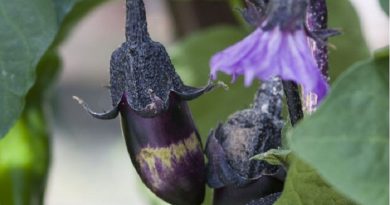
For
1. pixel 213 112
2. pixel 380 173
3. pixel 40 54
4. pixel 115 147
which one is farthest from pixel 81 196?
pixel 380 173

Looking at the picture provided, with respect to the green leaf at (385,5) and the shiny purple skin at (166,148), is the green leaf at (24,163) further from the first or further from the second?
the green leaf at (385,5)

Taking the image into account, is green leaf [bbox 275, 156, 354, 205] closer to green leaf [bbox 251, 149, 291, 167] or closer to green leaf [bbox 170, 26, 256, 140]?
green leaf [bbox 251, 149, 291, 167]

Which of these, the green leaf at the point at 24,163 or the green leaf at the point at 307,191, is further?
the green leaf at the point at 24,163

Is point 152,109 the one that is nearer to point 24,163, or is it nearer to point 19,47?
point 19,47

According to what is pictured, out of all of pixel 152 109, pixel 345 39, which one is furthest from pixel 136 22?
pixel 345 39

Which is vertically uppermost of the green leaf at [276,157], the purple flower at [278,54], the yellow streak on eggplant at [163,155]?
the purple flower at [278,54]

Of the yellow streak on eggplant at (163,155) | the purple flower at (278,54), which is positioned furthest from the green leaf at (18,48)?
the purple flower at (278,54)

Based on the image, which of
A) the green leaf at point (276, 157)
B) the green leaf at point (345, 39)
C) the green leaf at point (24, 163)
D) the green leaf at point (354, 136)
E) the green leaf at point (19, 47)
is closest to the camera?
the green leaf at point (354, 136)
